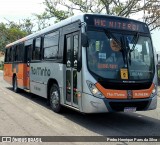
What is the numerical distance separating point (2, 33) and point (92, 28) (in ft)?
198

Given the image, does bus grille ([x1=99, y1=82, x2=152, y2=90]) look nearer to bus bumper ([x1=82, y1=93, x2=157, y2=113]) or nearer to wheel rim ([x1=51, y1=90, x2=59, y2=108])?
bus bumper ([x1=82, y1=93, x2=157, y2=113])

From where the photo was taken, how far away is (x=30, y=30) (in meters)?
60.3

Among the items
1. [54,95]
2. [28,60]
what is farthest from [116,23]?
[28,60]

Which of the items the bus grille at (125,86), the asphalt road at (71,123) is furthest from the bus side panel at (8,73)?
the bus grille at (125,86)

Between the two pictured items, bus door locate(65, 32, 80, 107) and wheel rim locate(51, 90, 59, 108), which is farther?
wheel rim locate(51, 90, 59, 108)

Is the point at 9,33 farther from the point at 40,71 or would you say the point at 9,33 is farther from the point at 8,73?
the point at 40,71

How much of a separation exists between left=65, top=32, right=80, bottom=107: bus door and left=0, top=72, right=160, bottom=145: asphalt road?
2.20ft

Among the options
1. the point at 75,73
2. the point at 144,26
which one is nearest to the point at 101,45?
the point at 75,73

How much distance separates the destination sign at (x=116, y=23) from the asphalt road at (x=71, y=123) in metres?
2.71

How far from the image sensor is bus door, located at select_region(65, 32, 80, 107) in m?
8.59

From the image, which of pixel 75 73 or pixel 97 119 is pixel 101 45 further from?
pixel 97 119

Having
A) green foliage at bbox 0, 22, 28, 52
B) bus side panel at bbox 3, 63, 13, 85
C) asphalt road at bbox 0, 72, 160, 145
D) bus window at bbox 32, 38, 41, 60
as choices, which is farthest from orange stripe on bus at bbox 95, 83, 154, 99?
green foliage at bbox 0, 22, 28, 52

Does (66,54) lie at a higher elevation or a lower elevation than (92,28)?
lower

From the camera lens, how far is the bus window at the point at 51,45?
10266 mm
